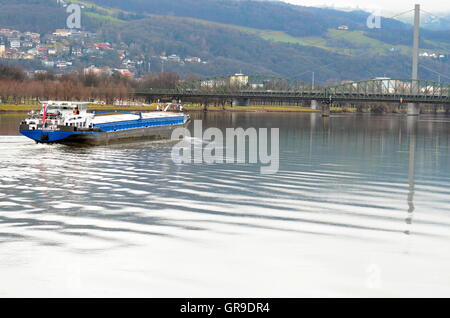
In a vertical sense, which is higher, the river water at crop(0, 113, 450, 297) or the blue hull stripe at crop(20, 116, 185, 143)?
the blue hull stripe at crop(20, 116, 185, 143)

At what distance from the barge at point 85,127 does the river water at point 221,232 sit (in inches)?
919

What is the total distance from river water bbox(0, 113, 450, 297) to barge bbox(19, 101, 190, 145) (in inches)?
919

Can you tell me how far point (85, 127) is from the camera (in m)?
75.1

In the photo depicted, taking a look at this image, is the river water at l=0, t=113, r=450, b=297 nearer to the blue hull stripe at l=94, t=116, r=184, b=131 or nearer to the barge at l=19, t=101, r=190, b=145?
the barge at l=19, t=101, r=190, b=145

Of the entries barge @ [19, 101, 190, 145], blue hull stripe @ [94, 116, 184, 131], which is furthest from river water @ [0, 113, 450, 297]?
blue hull stripe @ [94, 116, 184, 131]

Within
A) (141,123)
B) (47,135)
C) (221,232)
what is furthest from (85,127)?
(221,232)

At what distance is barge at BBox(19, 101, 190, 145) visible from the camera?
235 feet

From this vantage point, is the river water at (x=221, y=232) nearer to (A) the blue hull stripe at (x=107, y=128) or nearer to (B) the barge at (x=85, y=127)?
(A) the blue hull stripe at (x=107, y=128)

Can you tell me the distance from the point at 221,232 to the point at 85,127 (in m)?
51.2

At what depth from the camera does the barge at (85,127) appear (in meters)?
71.7

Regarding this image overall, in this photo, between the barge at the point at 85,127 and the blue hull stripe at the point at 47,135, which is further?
the barge at the point at 85,127

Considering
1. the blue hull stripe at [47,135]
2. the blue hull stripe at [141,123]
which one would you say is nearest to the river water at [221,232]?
the blue hull stripe at [47,135]
